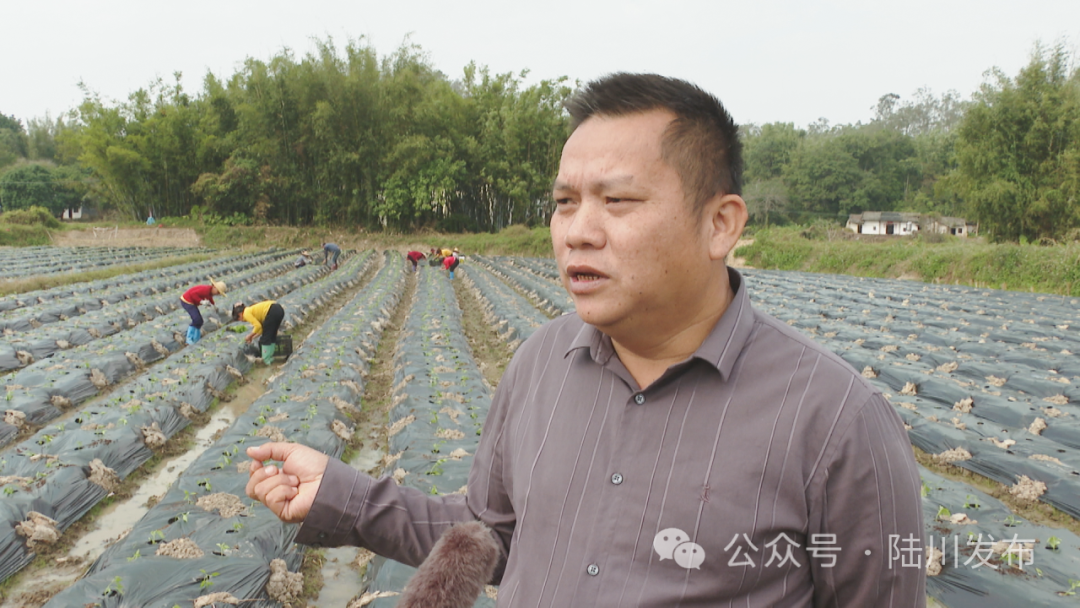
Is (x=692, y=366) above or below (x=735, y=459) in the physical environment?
above

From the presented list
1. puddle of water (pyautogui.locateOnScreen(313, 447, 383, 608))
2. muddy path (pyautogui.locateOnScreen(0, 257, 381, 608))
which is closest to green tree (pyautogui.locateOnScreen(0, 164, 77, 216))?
muddy path (pyautogui.locateOnScreen(0, 257, 381, 608))

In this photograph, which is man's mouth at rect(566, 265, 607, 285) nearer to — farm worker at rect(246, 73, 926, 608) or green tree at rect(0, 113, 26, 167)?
farm worker at rect(246, 73, 926, 608)

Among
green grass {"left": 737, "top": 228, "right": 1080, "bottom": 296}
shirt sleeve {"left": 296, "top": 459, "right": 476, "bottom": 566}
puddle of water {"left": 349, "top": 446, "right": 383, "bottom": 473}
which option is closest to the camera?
shirt sleeve {"left": 296, "top": 459, "right": 476, "bottom": 566}

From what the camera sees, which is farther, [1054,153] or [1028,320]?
[1054,153]

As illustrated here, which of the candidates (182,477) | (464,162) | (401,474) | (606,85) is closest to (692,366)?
(606,85)

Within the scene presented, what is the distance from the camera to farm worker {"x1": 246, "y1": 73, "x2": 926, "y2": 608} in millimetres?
992

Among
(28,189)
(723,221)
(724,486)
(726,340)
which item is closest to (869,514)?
(724,486)

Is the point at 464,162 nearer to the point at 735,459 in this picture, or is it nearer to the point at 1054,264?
the point at 1054,264

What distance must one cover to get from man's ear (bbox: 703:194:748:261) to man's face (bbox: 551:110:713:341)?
3cm

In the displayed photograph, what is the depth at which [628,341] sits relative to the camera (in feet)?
3.84

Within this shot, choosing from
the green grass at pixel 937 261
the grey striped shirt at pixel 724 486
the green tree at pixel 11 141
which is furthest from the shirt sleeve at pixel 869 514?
the green tree at pixel 11 141

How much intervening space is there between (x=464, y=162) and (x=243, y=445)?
3023cm

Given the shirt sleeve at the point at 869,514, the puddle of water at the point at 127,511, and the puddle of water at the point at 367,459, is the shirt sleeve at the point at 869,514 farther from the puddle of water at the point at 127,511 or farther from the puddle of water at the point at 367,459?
the puddle of water at the point at 367,459

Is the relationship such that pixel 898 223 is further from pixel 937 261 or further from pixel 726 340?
pixel 726 340
